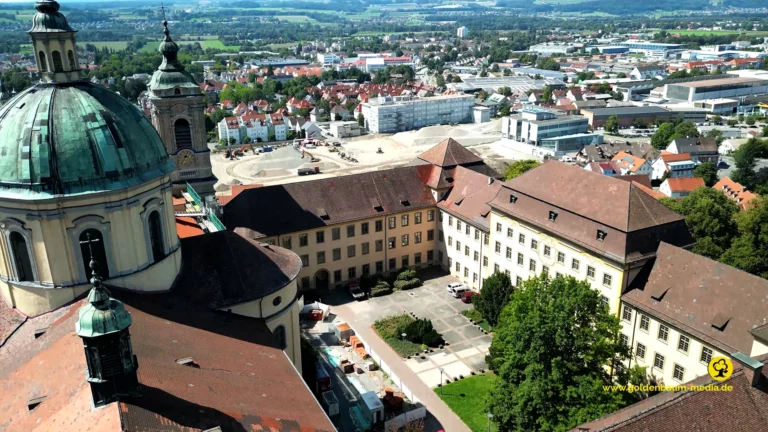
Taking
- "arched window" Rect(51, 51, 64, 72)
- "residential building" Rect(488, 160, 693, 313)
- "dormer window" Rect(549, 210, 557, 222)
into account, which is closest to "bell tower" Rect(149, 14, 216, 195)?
"arched window" Rect(51, 51, 64, 72)

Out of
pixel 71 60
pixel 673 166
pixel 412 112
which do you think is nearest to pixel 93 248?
pixel 71 60

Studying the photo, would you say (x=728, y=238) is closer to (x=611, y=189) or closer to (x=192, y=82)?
(x=611, y=189)

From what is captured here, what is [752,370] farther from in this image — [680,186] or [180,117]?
[680,186]

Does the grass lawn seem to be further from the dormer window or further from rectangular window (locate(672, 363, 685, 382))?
the dormer window

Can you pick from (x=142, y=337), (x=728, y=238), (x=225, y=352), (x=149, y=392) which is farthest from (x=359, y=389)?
(x=728, y=238)

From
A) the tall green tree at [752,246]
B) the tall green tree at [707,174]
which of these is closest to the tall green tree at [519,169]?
the tall green tree at [752,246]

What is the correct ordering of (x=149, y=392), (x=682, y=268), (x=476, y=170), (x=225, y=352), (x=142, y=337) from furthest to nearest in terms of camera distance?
(x=476, y=170), (x=682, y=268), (x=225, y=352), (x=142, y=337), (x=149, y=392)
